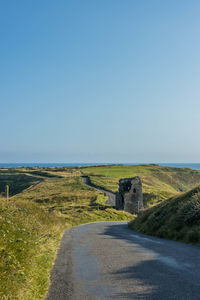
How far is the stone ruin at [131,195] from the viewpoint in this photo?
2313 inches

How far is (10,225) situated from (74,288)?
411 cm

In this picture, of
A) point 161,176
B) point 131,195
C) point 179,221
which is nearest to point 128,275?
point 179,221

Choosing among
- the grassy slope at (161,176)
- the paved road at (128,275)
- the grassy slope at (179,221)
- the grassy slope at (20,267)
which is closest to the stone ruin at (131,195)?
the grassy slope at (179,221)

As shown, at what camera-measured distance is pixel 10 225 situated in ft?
35.8

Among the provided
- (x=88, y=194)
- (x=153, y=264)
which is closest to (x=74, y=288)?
(x=153, y=264)

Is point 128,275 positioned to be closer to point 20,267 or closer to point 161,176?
point 20,267

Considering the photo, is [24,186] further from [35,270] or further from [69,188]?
[35,270]

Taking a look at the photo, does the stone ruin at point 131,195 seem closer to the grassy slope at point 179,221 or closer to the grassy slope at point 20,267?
the grassy slope at point 179,221

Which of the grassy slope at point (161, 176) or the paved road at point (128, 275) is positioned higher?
the paved road at point (128, 275)

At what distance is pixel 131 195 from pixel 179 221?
3988cm

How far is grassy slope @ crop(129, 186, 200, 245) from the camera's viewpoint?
1730cm

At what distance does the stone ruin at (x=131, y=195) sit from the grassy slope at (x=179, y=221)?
103 feet

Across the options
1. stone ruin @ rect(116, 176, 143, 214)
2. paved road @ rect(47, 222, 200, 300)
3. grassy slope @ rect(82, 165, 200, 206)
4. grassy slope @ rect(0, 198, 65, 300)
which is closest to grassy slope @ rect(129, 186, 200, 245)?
paved road @ rect(47, 222, 200, 300)

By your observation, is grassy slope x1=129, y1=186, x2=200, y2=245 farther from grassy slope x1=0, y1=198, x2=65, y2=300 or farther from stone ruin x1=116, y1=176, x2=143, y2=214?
stone ruin x1=116, y1=176, x2=143, y2=214
